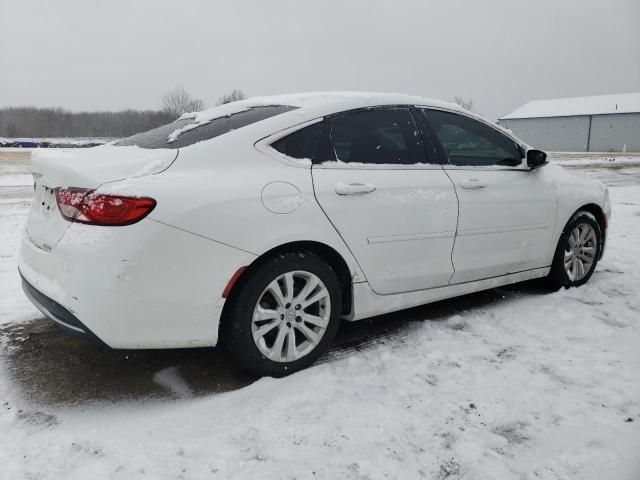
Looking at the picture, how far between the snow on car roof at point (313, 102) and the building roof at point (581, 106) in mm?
64291

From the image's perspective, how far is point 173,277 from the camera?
96.0 inches

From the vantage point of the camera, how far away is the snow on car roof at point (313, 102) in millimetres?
3121

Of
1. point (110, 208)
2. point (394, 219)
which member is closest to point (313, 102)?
point (394, 219)

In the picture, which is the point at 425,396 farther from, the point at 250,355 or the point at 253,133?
the point at 253,133

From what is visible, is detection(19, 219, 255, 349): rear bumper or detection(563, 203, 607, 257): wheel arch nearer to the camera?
Answer: detection(19, 219, 255, 349): rear bumper

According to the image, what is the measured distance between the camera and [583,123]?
59625mm

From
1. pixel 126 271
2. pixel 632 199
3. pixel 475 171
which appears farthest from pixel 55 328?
pixel 632 199

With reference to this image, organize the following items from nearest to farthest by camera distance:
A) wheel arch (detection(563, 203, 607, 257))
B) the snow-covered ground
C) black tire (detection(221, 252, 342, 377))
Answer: the snow-covered ground → black tire (detection(221, 252, 342, 377)) → wheel arch (detection(563, 203, 607, 257))

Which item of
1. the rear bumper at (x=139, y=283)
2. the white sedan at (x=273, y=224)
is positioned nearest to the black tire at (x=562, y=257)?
the white sedan at (x=273, y=224)

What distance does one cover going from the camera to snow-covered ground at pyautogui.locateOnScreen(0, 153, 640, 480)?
2.12 m

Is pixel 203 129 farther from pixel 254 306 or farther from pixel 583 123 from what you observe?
pixel 583 123

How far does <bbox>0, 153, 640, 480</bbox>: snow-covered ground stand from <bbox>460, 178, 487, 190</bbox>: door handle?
3.19ft

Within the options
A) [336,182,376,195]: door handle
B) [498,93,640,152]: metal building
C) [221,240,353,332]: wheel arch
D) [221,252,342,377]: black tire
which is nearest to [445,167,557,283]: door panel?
[336,182,376,195]: door handle

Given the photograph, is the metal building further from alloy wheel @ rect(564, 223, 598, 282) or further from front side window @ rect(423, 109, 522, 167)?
front side window @ rect(423, 109, 522, 167)
